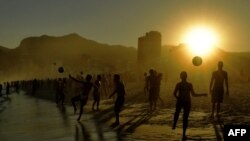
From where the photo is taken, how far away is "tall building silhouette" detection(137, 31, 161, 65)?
463 ft

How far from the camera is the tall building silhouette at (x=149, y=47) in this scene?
141125 millimetres

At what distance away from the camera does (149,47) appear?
146875mm

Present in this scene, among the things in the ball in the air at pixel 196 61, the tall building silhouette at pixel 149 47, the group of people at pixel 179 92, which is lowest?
the group of people at pixel 179 92

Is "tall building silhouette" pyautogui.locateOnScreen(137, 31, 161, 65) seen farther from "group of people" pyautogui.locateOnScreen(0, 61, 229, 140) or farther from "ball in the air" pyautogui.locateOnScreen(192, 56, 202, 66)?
"group of people" pyautogui.locateOnScreen(0, 61, 229, 140)

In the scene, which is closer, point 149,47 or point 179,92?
point 179,92

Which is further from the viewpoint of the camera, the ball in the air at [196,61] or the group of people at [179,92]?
the ball in the air at [196,61]

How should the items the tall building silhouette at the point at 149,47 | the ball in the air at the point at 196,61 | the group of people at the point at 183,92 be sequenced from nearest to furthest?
1. the group of people at the point at 183,92
2. the ball in the air at the point at 196,61
3. the tall building silhouette at the point at 149,47

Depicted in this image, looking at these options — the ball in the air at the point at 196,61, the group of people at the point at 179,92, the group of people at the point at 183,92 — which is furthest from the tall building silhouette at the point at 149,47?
the group of people at the point at 183,92

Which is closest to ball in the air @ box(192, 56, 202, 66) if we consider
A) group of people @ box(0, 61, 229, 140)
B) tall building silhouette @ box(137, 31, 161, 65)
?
group of people @ box(0, 61, 229, 140)

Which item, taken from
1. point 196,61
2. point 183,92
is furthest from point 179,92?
point 196,61

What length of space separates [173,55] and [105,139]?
329 ft

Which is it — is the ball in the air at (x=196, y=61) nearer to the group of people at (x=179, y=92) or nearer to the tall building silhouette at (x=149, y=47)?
the group of people at (x=179, y=92)

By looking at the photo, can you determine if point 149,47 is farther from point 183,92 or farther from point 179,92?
point 183,92

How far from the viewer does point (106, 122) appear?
1773 centimetres
